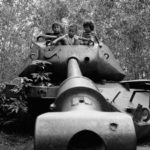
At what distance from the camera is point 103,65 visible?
707cm

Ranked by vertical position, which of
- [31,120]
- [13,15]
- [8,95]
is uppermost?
[13,15]

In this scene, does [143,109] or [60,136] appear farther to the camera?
[143,109]

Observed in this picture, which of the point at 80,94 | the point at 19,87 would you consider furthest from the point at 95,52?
the point at 80,94

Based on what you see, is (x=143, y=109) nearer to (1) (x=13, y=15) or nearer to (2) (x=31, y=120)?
(2) (x=31, y=120)

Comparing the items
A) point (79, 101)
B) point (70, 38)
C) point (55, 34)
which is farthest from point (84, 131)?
point (55, 34)

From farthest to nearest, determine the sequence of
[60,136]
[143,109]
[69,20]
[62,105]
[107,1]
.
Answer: [69,20]
[107,1]
[143,109]
[62,105]
[60,136]

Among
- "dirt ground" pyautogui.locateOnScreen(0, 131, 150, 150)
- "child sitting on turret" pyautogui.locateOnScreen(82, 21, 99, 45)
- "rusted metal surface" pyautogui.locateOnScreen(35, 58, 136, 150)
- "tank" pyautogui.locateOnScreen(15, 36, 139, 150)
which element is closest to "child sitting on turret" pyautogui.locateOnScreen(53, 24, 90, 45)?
"tank" pyautogui.locateOnScreen(15, 36, 139, 150)

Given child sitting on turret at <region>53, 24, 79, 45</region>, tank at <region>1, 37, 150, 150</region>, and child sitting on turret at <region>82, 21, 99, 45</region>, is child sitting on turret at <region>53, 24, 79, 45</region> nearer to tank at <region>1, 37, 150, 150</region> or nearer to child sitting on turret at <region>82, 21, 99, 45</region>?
tank at <region>1, 37, 150, 150</region>

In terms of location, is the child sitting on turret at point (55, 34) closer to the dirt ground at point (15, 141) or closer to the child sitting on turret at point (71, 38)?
the child sitting on turret at point (71, 38)

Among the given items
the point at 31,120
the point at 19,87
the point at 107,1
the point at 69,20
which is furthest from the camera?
the point at 69,20

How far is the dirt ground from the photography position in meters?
6.04

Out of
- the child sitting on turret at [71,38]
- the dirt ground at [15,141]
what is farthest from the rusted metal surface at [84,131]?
the child sitting on turret at [71,38]

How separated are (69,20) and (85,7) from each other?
4.50 ft

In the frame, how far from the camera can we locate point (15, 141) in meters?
6.46
